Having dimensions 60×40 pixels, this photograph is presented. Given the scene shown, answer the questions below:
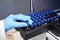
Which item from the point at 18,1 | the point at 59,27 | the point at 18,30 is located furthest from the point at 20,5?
the point at 59,27

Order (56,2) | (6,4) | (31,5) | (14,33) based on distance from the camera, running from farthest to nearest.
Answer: (56,2)
(31,5)
(6,4)
(14,33)

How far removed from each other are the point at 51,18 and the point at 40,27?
0.48 feet

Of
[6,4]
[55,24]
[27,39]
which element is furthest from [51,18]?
[6,4]

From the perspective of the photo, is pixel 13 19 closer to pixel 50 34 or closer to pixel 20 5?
pixel 20 5

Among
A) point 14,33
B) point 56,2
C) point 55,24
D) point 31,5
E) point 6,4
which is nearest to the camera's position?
point 14,33

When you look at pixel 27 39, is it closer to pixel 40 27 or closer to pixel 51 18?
pixel 40 27

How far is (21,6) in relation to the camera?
3.83 ft

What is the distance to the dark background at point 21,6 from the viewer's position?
3.54 ft

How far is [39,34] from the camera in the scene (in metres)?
0.89

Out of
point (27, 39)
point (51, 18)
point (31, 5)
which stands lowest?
point (27, 39)

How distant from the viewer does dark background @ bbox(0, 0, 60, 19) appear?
1080mm

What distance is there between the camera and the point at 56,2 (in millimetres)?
1301

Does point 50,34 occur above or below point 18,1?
below

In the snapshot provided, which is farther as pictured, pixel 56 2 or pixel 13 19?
pixel 56 2
